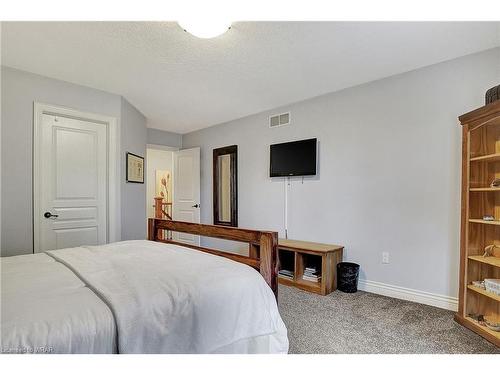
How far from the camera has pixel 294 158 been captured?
3594 mm

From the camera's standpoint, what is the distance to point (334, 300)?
2715 millimetres

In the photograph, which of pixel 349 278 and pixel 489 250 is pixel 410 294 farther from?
pixel 489 250

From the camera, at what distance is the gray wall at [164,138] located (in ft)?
16.5

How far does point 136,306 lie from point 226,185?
3704mm

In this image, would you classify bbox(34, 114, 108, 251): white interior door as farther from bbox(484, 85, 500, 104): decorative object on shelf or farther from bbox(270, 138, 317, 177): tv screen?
bbox(484, 85, 500, 104): decorative object on shelf

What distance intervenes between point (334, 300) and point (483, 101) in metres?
2.24

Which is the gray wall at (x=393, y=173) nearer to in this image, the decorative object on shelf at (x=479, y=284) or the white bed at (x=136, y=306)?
the decorative object on shelf at (x=479, y=284)

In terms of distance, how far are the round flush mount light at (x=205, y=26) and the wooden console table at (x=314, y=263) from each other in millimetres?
2270

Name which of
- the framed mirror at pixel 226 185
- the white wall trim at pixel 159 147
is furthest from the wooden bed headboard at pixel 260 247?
the white wall trim at pixel 159 147

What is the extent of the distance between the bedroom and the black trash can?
0.08 feet

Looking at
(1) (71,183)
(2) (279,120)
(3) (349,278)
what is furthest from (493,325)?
(1) (71,183)

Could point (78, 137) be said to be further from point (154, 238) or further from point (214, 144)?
point (214, 144)

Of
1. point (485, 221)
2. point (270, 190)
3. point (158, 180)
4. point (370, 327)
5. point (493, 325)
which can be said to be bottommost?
point (370, 327)
